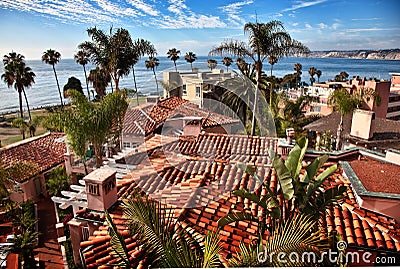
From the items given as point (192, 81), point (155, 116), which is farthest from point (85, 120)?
point (192, 81)

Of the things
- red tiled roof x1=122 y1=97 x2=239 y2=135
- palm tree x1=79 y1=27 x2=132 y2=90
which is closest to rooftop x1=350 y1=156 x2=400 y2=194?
red tiled roof x1=122 y1=97 x2=239 y2=135

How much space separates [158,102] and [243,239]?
10232 millimetres

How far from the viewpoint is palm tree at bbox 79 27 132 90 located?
34.0 feet

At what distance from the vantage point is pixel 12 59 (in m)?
17.6

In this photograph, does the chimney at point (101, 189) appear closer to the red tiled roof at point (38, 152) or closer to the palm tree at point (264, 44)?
the palm tree at point (264, 44)

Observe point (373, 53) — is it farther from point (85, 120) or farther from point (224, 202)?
point (85, 120)

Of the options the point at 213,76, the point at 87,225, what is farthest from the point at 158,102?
the point at 87,225

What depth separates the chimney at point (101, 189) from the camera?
3516 mm

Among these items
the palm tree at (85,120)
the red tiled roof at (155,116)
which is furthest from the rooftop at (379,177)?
the palm tree at (85,120)

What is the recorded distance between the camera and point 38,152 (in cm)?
1116

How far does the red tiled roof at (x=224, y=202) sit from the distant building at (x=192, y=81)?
7.23 meters

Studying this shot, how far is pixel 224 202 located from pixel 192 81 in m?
11.0

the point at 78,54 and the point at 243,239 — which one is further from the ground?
the point at 78,54

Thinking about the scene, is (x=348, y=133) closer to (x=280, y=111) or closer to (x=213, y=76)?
(x=280, y=111)
